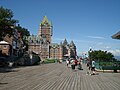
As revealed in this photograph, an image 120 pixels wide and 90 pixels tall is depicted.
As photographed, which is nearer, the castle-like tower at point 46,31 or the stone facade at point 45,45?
the stone facade at point 45,45

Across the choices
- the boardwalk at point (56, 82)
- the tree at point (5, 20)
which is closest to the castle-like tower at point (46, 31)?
the tree at point (5, 20)

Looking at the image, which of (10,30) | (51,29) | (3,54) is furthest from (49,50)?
(10,30)

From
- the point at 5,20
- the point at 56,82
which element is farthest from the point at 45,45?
the point at 56,82

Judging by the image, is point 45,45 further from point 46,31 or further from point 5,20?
point 5,20

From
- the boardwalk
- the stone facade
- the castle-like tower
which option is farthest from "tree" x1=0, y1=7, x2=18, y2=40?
the castle-like tower

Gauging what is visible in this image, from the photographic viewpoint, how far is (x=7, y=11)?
186 ft

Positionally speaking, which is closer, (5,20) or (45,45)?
(5,20)

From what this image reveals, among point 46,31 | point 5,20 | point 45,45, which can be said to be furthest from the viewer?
point 46,31

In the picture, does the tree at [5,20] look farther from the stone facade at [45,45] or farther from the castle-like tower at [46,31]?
the castle-like tower at [46,31]

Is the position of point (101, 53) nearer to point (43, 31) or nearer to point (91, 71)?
point (91, 71)

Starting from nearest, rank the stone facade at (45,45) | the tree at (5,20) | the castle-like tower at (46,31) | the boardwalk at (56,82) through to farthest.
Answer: the boardwalk at (56,82), the tree at (5,20), the stone facade at (45,45), the castle-like tower at (46,31)

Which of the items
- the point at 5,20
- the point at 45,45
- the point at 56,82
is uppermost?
the point at 45,45

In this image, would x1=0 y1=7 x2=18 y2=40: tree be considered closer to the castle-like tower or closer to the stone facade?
the stone facade

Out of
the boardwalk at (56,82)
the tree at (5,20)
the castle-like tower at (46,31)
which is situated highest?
the castle-like tower at (46,31)
